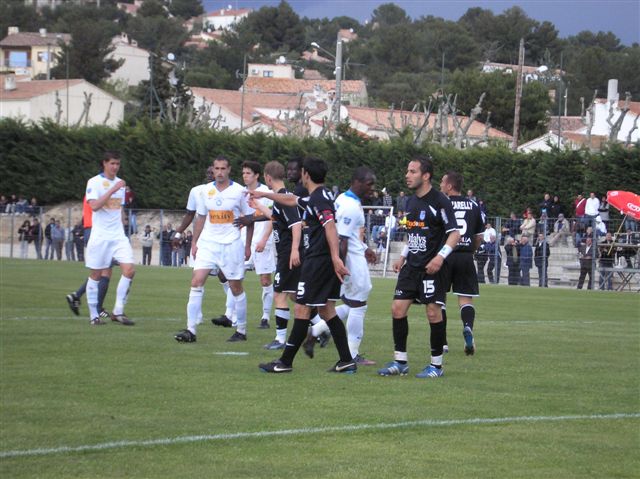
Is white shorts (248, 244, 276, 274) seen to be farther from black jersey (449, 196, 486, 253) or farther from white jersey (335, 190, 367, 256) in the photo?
white jersey (335, 190, 367, 256)

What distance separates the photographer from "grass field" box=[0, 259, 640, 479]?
730cm

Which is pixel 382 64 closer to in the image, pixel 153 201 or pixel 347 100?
pixel 347 100

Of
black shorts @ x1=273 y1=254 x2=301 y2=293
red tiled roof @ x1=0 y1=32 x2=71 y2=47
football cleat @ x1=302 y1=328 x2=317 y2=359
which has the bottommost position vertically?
football cleat @ x1=302 y1=328 x2=317 y2=359

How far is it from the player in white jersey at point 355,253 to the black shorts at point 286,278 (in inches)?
39.9

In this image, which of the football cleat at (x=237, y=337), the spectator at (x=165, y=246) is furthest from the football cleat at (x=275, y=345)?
the spectator at (x=165, y=246)

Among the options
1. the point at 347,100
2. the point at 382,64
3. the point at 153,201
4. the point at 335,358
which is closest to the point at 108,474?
the point at 335,358

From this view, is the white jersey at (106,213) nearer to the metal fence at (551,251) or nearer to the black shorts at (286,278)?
the black shorts at (286,278)

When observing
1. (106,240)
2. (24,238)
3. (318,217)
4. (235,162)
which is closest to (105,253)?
(106,240)

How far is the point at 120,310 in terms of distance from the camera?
53.1ft

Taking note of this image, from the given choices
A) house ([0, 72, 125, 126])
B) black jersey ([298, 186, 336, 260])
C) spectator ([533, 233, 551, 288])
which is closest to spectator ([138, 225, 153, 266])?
spectator ([533, 233, 551, 288])

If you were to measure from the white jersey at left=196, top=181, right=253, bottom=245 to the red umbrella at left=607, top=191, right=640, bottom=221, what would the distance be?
1932cm

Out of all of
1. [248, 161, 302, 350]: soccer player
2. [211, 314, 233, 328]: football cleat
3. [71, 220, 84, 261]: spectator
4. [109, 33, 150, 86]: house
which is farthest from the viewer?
[109, 33, 150, 86]: house

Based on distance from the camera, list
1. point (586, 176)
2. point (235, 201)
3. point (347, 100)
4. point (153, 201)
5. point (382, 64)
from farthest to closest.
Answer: point (382, 64), point (347, 100), point (153, 201), point (586, 176), point (235, 201)

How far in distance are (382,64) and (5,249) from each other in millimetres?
110584
